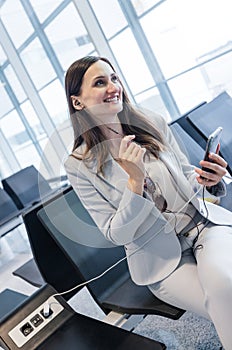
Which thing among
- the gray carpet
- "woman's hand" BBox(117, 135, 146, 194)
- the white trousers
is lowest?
the gray carpet

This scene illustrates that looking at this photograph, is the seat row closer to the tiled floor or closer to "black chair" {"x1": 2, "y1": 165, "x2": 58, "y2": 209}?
"black chair" {"x1": 2, "y1": 165, "x2": 58, "y2": 209}

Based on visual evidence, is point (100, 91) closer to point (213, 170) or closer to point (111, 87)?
point (111, 87)

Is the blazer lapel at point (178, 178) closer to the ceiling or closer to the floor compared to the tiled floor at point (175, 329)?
closer to the ceiling

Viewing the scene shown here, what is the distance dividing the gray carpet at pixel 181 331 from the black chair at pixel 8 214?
1.67 m

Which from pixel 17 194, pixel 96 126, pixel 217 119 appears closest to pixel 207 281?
pixel 96 126

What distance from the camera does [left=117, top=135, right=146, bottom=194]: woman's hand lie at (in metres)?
0.99

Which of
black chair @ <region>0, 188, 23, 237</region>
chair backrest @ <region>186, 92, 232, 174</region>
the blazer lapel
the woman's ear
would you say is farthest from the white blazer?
black chair @ <region>0, 188, 23, 237</region>

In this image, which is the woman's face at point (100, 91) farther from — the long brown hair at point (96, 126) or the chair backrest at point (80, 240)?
the chair backrest at point (80, 240)

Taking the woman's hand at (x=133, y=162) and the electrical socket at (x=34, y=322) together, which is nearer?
the woman's hand at (x=133, y=162)

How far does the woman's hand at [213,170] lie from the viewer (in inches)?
42.8

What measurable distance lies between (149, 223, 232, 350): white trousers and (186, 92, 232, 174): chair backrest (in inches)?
27.8

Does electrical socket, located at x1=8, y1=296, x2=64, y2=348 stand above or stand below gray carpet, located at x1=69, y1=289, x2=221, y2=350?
above

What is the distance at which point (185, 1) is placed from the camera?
382 cm

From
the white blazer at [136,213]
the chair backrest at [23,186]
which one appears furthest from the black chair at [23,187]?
the white blazer at [136,213]
